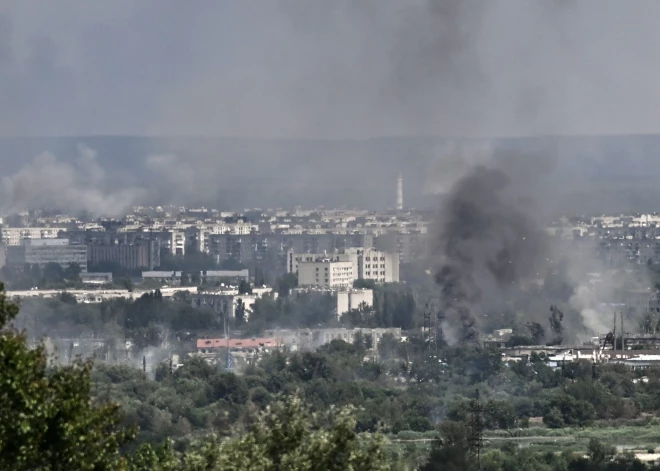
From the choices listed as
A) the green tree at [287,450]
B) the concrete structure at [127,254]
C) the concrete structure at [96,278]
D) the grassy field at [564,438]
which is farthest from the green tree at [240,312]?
the green tree at [287,450]

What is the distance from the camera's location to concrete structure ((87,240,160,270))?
85000 millimetres

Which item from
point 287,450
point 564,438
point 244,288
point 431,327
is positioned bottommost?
point 564,438

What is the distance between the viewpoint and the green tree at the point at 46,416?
930cm

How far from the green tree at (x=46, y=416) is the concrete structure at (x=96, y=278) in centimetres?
6390

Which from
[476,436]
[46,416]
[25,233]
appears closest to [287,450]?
[46,416]

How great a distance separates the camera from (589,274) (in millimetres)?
69938

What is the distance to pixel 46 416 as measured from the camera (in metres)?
9.41

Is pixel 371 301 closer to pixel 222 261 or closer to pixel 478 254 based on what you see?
pixel 478 254

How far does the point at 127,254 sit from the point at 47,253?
11.2ft

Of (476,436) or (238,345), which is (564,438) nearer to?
(476,436)

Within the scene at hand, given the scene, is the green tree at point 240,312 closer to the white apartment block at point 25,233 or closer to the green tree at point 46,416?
the white apartment block at point 25,233

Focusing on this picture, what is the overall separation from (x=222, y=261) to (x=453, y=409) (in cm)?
5440

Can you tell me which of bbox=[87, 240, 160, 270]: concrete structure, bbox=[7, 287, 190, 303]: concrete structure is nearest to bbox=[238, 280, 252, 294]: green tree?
bbox=[7, 287, 190, 303]: concrete structure

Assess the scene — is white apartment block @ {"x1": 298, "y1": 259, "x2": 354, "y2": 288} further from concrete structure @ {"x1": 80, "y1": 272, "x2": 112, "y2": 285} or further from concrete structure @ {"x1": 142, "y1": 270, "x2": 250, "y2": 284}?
concrete structure @ {"x1": 80, "y1": 272, "x2": 112, "y2": 285}
